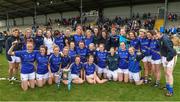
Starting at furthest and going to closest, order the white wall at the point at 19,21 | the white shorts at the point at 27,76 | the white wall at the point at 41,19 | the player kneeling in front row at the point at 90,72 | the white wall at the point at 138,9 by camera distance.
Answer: the white wall at the point at 19,21 → the white wall at the point at 41,19 → the white wall at the point at 138,9 → the player kneeling in front row at the point at 90,72 → the white shorts at the point at 27,76

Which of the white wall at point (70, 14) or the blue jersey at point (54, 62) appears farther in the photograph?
the white wall at point (70, 14)

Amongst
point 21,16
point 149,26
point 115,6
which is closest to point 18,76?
point 149,26

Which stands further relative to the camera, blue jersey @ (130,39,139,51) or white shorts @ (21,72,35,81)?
blue jersey @ (130,39,139,51)

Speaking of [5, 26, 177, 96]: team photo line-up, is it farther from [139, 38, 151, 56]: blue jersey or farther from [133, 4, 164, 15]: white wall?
[133, 4, 164, 15]: white wall

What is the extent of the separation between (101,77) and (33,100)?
3144 millimetres

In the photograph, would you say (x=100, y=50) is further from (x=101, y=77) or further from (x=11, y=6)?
(x=11, y=6)

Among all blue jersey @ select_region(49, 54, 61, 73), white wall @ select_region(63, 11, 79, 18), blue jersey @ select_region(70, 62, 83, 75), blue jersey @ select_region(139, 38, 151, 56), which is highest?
white wall @ select_region(63, 11, 79, 18)

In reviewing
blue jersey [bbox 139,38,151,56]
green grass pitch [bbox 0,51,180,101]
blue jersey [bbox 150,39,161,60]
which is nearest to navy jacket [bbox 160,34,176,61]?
blue jersey [bbox 150,39,161,60]

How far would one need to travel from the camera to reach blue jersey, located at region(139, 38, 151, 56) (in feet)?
30.8

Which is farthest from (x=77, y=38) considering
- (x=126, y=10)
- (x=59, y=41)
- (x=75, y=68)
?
(x=126, y=10)

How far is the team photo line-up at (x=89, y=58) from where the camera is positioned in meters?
9.07

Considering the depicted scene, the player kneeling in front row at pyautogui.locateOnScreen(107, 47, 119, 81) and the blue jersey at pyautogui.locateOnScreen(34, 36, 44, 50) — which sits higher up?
the blue jersey at pyautogui.locateOnScreen(34, 36, 44, 50)

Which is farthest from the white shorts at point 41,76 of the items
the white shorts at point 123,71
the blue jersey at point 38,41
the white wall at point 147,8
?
the white wall at point 147,8

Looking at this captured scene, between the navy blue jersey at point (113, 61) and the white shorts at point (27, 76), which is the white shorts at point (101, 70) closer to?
the navy blue jersey at point (113, 61)
